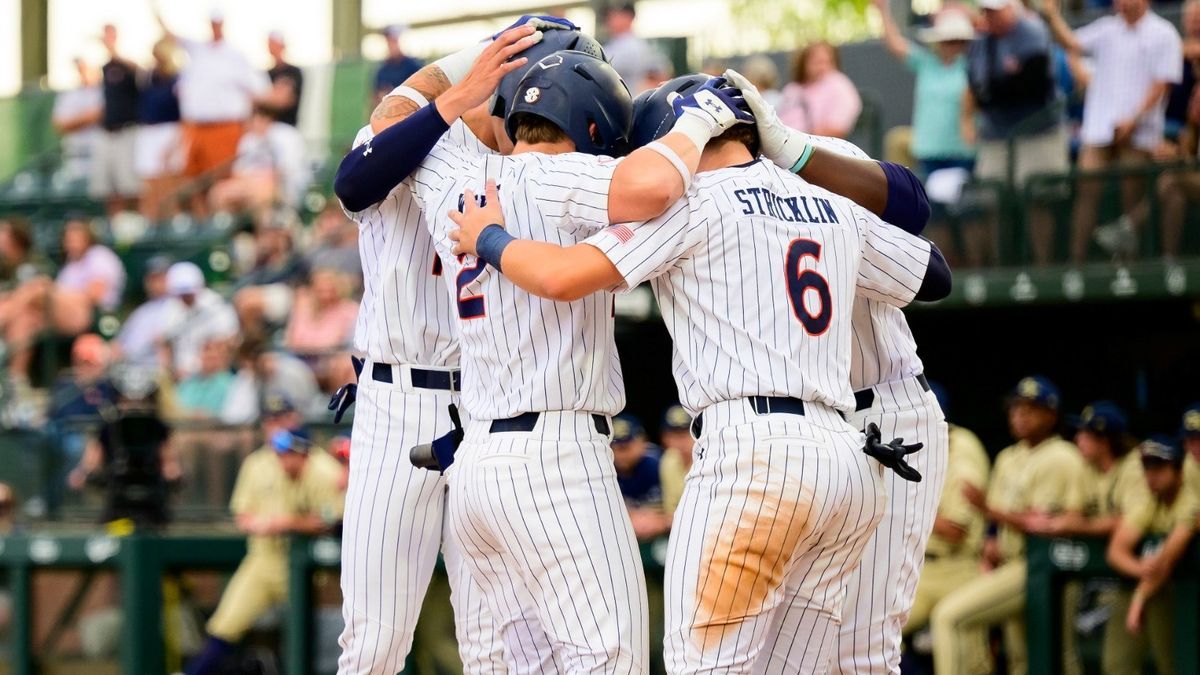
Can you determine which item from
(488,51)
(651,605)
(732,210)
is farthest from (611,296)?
(651,605)

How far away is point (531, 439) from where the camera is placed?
4.60 m

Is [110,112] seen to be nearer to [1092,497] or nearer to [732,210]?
[1092,497]

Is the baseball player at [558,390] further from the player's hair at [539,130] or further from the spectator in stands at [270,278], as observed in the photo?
the spectator in stands at [270,278]

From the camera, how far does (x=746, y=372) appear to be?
14.8 feet

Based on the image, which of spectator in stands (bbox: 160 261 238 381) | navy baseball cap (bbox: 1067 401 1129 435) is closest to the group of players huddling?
navy baseball cap (bbox: 1067 401 1129 435)

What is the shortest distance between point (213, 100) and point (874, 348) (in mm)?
10466

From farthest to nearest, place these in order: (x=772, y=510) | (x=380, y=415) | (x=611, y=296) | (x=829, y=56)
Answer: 1. (x=829, y=56)
2. (x=380, y=415)
3. (x=611, y=296)
4. (x=772, y=510)

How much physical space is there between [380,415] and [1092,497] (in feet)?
12.8

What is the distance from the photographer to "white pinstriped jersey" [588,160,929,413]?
4492 mm

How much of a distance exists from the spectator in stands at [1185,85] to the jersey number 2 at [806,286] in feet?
18.6

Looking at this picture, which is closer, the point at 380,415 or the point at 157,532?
the point at 380,415

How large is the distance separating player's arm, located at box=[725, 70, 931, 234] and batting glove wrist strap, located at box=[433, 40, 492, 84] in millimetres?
830

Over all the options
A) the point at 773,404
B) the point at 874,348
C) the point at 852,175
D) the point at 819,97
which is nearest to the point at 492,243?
the point at 773,404

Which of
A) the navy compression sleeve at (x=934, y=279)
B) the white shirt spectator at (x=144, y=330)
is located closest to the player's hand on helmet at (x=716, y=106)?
the navy compression sleeve at (x=934, y=279)
